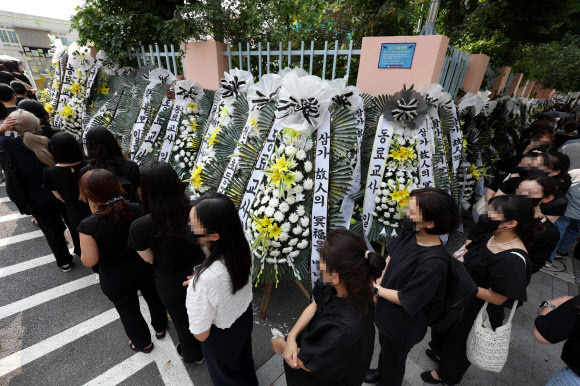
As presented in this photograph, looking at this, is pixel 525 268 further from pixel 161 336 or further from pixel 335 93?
pixel 161 336

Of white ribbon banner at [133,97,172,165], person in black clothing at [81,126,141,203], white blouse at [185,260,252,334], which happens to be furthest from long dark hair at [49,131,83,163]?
white blouse at [185,260,252,334]

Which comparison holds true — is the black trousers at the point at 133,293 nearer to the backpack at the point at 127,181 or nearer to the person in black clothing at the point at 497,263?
the backpack at the point at 127,181

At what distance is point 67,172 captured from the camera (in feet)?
8.77

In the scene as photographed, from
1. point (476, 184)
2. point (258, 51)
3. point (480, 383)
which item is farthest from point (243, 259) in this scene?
point (476, 184)

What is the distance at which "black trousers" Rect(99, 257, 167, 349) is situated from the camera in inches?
83.0

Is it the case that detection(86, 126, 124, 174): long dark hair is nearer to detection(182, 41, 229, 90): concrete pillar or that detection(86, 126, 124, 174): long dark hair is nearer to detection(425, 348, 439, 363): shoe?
detection(182, 41, 229, 90): concrete pillar

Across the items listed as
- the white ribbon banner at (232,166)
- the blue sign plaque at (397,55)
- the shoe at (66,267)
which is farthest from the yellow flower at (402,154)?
the shoe at (66,267)

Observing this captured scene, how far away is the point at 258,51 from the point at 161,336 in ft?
13.2

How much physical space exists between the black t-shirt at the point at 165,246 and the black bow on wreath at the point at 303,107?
4.14ft

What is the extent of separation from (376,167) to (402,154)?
307mm

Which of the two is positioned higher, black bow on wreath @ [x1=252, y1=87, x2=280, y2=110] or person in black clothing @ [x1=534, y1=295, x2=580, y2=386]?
black bow on wreath @ [x1=252, y1=87, x2=280, y2=110]

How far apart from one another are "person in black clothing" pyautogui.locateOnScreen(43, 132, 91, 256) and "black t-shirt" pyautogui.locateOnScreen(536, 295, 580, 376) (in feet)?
12.7

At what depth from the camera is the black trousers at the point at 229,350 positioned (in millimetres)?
1697

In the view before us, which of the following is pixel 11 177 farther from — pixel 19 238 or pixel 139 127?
pixel 19 238
